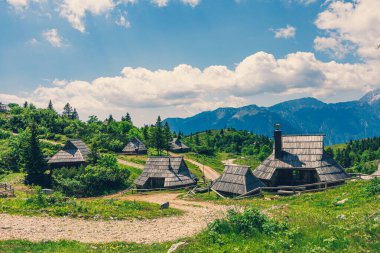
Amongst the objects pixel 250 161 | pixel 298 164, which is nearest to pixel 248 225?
pixel 298 164

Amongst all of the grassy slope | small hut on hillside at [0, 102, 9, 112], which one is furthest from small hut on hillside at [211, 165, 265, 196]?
small hut on hillside at [0, 102, 9, 112]

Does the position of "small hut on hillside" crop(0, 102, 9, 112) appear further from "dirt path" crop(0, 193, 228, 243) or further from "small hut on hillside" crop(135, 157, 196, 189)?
"dirt path" crop(0, 193, 228, 243)

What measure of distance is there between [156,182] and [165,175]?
1.97 m

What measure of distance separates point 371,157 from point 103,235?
5739 inches

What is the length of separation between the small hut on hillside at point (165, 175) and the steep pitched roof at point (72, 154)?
48.8 feet

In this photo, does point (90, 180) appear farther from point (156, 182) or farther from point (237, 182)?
point (237, 182)

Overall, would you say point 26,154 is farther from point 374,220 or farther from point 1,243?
point 374,220

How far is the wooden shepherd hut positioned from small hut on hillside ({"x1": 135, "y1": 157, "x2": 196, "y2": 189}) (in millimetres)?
12204

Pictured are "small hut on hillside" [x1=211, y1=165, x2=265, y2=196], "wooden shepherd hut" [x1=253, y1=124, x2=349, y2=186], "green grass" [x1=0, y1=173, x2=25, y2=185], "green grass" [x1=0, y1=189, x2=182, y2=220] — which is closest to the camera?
"green grass" [x1=0, y1=189, x2=182, y2=220]

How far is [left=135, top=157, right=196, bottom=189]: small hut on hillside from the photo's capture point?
47.3m

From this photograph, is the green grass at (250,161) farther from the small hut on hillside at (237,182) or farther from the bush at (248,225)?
the bush at (248,225)

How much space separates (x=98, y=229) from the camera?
19125 millimetres

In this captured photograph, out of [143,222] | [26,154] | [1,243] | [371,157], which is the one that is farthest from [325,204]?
[371,157]

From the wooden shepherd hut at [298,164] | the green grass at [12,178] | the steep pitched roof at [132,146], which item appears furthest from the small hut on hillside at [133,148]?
the wooden shepherd hut at [298,164]
